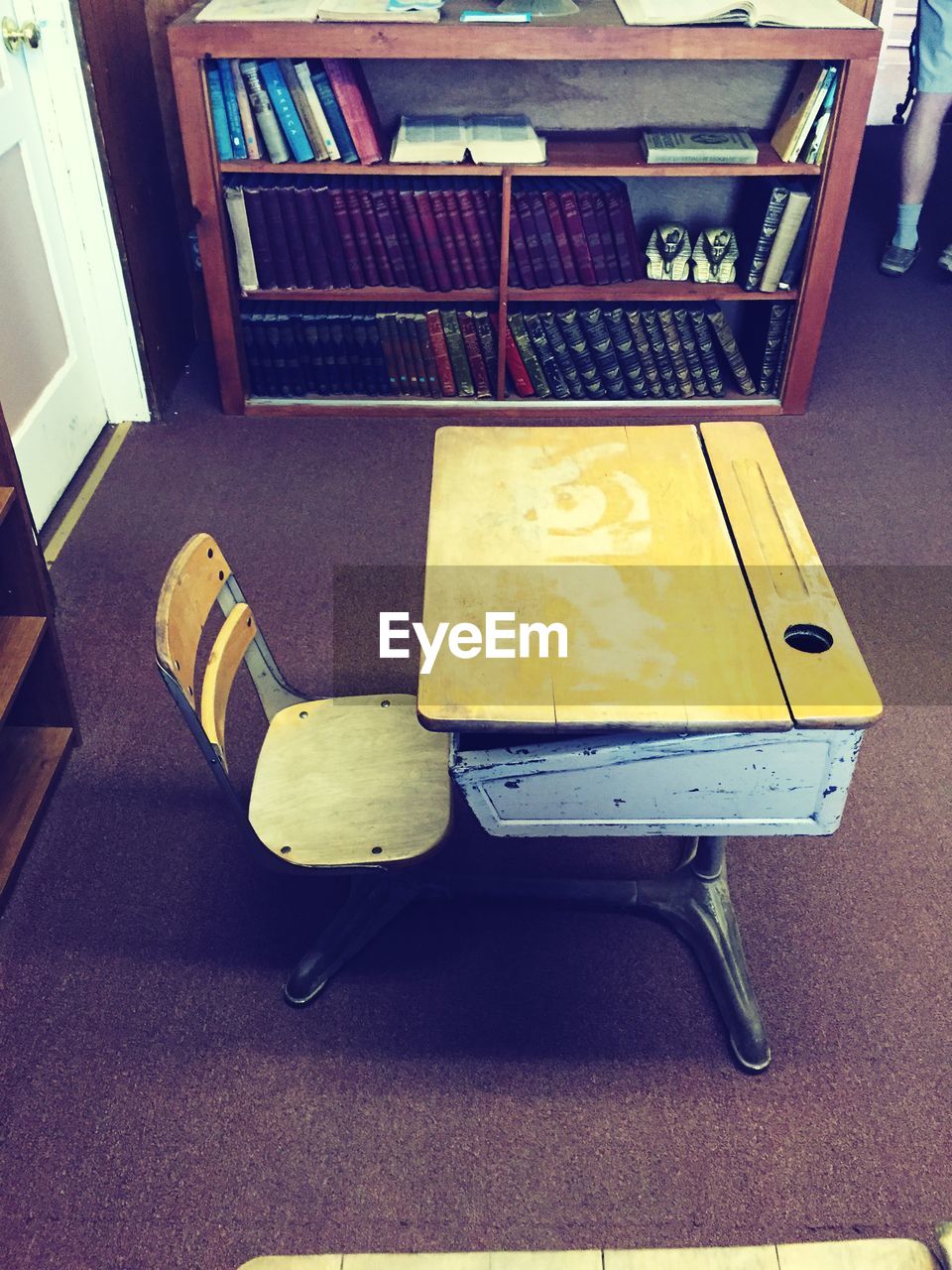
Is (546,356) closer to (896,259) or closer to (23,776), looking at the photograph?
(896,259)

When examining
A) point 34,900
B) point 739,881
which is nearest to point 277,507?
point 34,900

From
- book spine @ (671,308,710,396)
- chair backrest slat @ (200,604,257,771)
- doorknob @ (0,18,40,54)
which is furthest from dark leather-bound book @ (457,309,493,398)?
chair backrest slat @ (200,604,257,771)

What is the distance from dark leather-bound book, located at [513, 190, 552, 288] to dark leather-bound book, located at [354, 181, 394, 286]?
1.21 feet

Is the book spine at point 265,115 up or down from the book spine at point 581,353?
up

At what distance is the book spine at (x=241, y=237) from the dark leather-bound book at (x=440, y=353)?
50 cm

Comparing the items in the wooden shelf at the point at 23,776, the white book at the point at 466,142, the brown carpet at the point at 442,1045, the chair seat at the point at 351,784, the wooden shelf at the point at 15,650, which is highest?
the white book at the point at 466,142

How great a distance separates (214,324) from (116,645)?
1071 millimetres

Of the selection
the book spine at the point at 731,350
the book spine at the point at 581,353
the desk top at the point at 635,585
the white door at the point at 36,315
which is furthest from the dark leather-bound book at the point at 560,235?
the desk top at the point at 635,585

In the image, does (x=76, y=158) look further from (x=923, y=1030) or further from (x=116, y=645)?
(x=923, y=1030)

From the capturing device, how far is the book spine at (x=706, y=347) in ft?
10.9

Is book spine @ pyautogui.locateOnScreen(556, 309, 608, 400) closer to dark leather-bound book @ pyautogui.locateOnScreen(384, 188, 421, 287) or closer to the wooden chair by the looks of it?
dark leather-bound book @ pyautogui.locateOnScreen(384, 188, 421, 287)

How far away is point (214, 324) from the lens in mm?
3152

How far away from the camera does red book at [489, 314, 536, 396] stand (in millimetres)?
3264

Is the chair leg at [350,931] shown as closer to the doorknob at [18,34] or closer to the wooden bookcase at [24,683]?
the wooden bookcase at [24,683]
